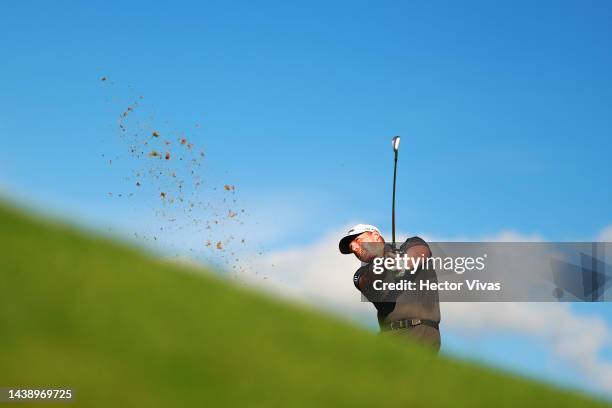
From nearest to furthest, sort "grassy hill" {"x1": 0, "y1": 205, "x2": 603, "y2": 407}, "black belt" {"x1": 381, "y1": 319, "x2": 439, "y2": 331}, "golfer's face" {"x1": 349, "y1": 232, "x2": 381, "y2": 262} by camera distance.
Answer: "grassy hill" {"x1": 0, "y1": 205, "x2": 603, "y2": 407}, "black belt" {"x1": 381, "y1": 319, "x2": 439, "y2": 331}, "golfer's face" {"x1": 349, "y1": 232, "x2": 381, "y2": 262}

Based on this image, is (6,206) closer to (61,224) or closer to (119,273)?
(61,224)

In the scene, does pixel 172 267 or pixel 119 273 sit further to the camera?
pixel 172 267

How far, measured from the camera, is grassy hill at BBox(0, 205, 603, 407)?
180 inches

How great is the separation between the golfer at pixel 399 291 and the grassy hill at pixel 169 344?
6.25 m

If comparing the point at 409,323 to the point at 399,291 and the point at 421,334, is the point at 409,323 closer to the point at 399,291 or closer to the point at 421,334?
the point at 421,334

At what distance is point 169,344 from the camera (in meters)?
5.04

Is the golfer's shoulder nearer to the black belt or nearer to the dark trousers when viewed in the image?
the black belt

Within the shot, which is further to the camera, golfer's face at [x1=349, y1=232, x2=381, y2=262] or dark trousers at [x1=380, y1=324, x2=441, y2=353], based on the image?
golfer's face at [x1=349, y1=232, x2=381, y2=262]

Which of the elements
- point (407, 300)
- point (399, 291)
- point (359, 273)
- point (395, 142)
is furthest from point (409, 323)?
point (395, 142)

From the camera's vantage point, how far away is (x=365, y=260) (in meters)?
14.0

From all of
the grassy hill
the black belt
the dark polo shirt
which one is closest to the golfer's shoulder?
the dark polo shirt

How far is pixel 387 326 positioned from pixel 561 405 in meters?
6.23

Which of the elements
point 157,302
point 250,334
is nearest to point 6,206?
point 157,302

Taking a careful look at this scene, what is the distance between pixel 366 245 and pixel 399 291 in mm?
1108
